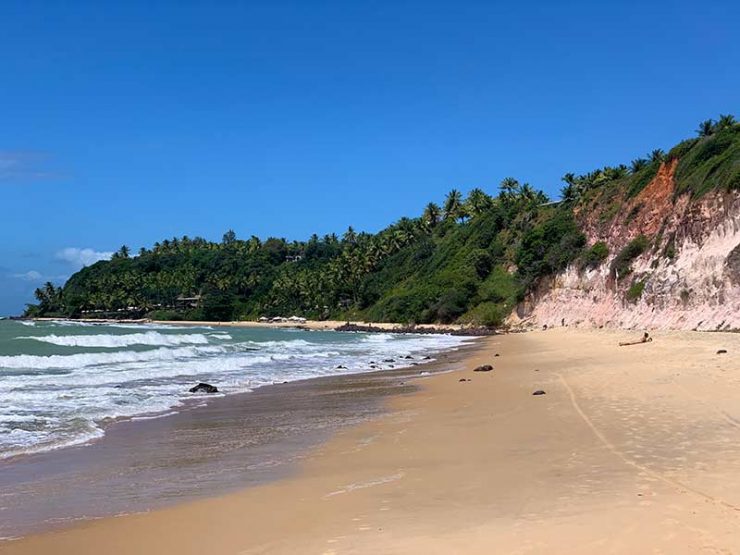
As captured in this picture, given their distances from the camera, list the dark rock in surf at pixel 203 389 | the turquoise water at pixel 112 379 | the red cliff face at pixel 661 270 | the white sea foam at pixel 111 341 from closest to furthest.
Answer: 1. the turquoise water at pixel 112 379
2. the dark rock in surf at pixel 203 389
3. the red cliff face at pixel 661 270
4. the white sea foam at pixel 111 341

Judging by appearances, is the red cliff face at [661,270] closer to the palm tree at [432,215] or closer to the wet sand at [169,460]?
the wet sand at [169,460]

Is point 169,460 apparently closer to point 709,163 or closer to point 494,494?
point 494,494

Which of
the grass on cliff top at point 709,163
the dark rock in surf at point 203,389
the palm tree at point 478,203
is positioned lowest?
the dark rock in surf at point 203,389

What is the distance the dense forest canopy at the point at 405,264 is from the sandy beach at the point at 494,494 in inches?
1306

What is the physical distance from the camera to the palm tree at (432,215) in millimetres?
125125

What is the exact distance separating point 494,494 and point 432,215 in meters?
121

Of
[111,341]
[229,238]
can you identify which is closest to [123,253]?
[229,238]

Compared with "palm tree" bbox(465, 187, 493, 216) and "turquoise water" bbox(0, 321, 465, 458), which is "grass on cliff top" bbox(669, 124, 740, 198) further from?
"palm tree" bbox(465, 187, 493, 216)

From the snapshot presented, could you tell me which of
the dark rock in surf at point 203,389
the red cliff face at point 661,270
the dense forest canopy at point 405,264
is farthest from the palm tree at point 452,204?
the dark rock in surf at point 203,389

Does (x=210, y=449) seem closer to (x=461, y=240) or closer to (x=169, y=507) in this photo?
(x=169, y=507)

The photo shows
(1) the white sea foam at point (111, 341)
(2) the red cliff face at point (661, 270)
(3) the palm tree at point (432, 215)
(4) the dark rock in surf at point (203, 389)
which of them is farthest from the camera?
(3) the palm tree at point (432, 215)

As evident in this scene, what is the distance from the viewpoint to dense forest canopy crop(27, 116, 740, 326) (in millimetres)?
57650

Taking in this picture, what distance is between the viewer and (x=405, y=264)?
110 meters

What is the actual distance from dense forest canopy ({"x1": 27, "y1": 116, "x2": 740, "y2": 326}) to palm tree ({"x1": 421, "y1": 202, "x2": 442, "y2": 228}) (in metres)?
0.22
